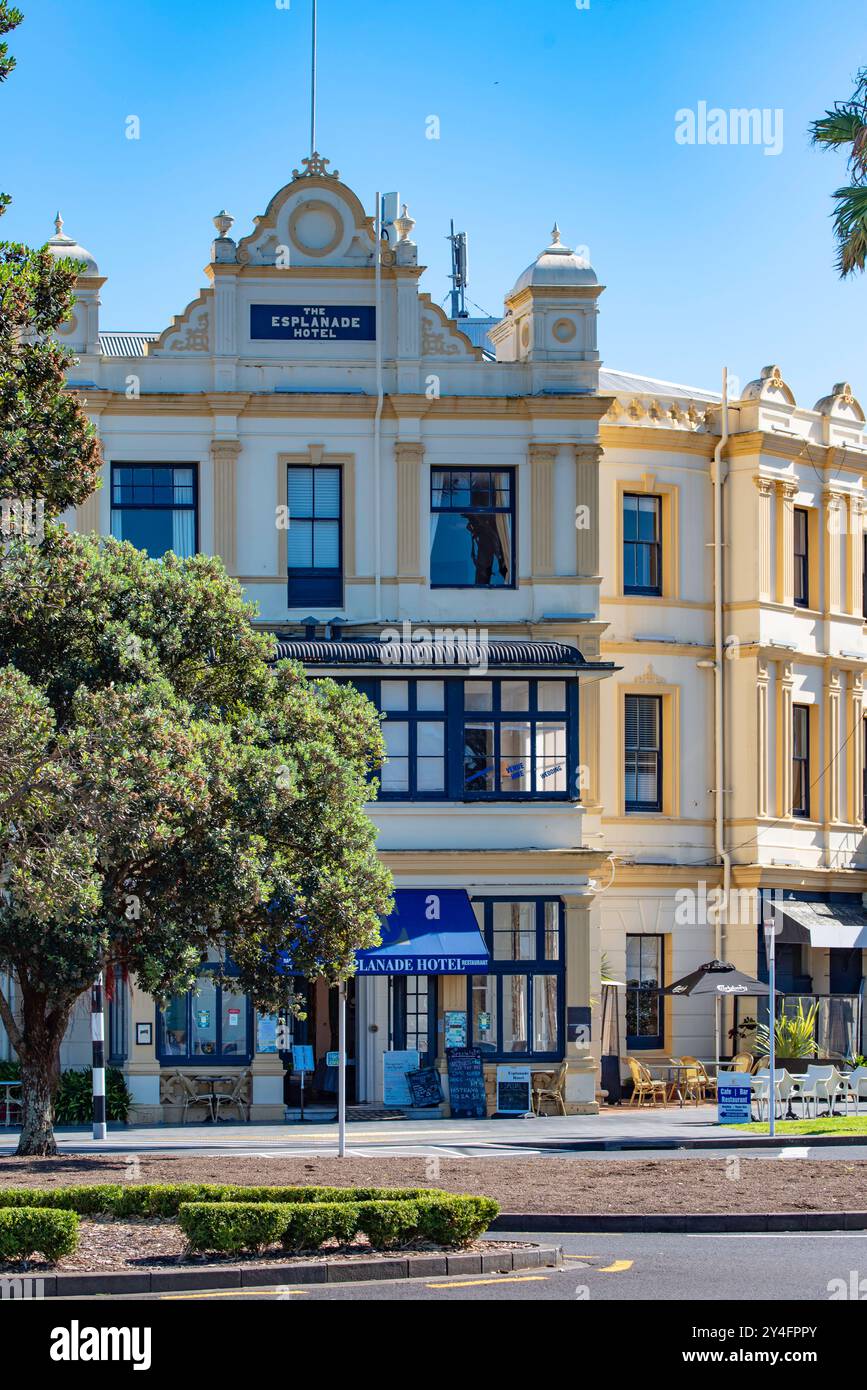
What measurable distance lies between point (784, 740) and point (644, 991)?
554 centimetres

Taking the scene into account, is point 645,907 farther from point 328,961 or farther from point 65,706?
point 65,706

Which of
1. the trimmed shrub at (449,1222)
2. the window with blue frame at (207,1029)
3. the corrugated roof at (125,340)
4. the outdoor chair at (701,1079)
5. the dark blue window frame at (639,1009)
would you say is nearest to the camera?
the trimmed shrub at (449,1222)

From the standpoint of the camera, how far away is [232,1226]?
14.0m

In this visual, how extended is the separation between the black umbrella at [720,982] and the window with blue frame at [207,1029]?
7762mm

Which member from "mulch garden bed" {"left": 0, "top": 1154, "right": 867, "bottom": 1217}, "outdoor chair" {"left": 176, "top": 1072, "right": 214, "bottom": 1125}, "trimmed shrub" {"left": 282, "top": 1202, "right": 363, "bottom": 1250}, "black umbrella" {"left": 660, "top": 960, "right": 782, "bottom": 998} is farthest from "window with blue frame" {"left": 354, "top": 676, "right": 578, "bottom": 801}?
"trimmed shrub" {"left": 282, "top": 1202, "right": 363, "bottom": 1250}

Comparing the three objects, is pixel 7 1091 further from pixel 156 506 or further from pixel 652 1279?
pixel 652 1279

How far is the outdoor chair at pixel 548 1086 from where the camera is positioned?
3362cm

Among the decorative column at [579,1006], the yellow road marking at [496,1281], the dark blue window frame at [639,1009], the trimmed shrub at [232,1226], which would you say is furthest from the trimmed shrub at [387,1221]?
the dark blue window frame at [639,1009]

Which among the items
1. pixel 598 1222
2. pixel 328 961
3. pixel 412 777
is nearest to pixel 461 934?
pixel 412 777

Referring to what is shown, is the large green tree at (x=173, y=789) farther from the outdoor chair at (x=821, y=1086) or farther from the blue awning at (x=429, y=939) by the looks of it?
the outdoor chair at (x=821, y=1086)

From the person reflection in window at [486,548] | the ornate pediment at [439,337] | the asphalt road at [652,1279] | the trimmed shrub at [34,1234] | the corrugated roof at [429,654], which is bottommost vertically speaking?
the asphalt road at [652,1279]

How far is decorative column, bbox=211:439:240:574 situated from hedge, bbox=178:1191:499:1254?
21945 millimetres

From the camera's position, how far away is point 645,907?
39000mm
